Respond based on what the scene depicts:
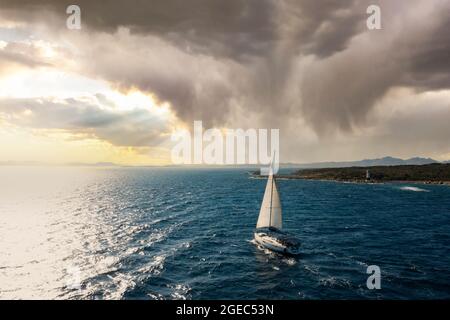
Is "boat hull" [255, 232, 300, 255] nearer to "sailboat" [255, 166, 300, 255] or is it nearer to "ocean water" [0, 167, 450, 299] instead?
"sailboat" [255, 166, 300, 255]

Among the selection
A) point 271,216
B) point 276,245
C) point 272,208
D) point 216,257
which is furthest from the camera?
point 271,216

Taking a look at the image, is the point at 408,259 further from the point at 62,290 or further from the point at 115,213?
the point at 115,213

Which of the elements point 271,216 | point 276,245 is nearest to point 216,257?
point 276,245

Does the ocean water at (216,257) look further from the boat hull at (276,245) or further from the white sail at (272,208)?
the white sail at (272,208)

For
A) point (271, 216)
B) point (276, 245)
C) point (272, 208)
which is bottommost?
point (276, 245)

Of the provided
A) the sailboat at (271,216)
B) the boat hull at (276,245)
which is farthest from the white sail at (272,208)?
the boat hull at (276,245)

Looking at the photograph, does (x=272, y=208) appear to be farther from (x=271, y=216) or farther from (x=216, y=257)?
(x=216, y=257)

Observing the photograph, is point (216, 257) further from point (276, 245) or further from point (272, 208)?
point (272, 208)

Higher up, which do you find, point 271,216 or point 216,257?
point 271,216

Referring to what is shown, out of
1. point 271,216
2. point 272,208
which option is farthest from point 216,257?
point 272,208

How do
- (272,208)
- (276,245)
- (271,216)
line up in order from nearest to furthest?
(276,245) < (272,208) < (271,216)

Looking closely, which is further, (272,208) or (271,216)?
(271,216)

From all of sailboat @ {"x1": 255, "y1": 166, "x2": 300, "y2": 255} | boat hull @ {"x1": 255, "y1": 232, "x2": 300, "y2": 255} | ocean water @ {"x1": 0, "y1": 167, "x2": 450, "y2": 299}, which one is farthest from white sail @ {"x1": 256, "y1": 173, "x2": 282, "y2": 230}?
ocean water @ {"x1": 0, "y1": 167, "x2": 450, "y2": 299}
